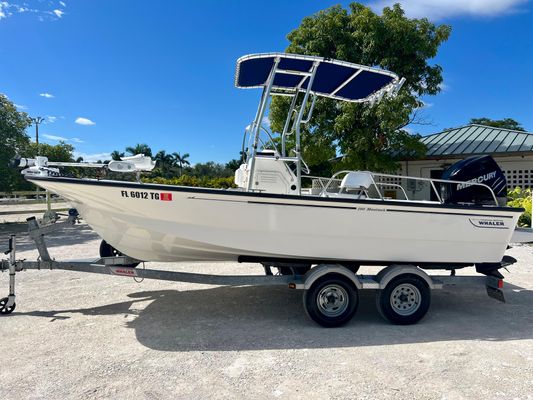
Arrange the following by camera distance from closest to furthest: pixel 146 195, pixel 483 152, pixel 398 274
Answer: pixel 146 195 → pixel 398 274 → pixel 483 152

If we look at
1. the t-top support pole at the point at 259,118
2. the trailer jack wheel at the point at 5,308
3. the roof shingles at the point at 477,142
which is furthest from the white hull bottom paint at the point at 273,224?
the roof shingles at the point at 477,142

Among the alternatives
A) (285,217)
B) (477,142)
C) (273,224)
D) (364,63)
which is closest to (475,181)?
(285,217)

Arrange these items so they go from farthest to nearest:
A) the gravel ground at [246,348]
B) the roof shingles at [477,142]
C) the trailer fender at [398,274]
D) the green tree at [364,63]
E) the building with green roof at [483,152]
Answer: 1. the roof shingles at [477,142]
2. the building with green roof at [483,152]
3. the green tree at [364,63]
4. the trailer fender at [398,274]
5. the gravel ground at [246,348]

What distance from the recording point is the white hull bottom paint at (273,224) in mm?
4020

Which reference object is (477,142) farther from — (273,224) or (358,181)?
(273,224)

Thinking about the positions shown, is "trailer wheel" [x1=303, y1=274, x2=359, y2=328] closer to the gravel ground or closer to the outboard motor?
the gravel ground

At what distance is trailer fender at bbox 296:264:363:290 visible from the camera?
13.6ft

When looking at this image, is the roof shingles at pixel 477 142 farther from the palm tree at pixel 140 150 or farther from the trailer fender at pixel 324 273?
the palm tree at pixel 140 150

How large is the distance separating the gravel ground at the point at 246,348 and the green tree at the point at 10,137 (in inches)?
440

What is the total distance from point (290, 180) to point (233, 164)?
34496mm

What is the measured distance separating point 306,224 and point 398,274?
1.21m

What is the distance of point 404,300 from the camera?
4367 mm

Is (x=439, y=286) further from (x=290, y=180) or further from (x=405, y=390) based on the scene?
(x=290, y=180)

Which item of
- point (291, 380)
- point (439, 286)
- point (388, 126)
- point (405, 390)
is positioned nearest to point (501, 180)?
point (439, 286)
